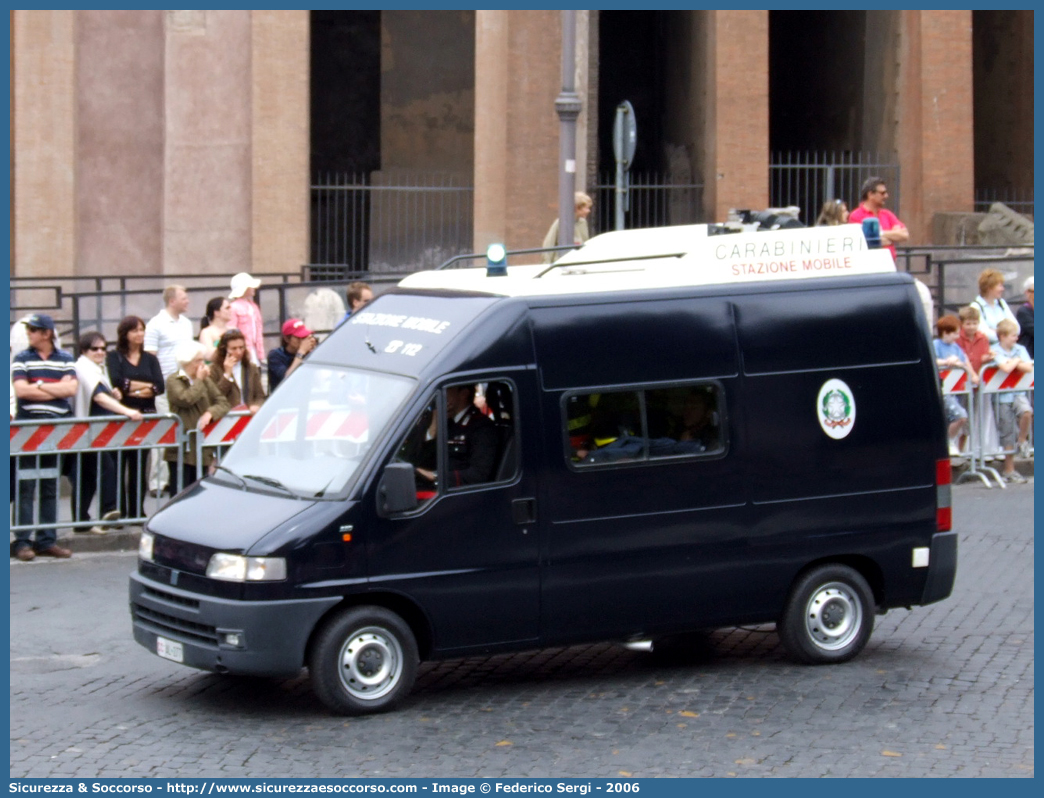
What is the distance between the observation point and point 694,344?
8.86 meters

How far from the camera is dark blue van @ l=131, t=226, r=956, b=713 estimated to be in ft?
26.5

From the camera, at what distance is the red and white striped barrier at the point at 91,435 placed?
12.5 metres

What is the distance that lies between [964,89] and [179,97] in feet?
40.5

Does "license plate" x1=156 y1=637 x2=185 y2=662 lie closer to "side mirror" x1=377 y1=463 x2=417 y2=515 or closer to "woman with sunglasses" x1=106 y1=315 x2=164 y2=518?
"side mirror" x1=377 y1=463 x2=417 y2=515

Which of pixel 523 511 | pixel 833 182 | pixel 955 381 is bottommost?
pixel 523 511

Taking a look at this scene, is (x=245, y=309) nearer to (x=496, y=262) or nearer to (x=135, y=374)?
(x=135, y=374)

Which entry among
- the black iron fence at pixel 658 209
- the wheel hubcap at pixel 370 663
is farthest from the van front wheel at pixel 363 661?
the black iron fence at pixel 658 209

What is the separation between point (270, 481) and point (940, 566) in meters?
3.92

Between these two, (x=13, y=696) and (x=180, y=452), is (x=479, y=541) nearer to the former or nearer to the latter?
(x=13, y=696)

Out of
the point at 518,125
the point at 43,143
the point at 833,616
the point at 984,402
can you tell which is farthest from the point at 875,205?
the point at 43,143

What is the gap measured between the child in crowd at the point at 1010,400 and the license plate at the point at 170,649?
10236mm

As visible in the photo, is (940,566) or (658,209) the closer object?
(940,566)

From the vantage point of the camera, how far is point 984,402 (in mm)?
16031

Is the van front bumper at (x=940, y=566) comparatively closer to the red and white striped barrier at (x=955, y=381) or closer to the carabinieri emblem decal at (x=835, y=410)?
the carabinieri emblem decal at (x=835, y=410)
